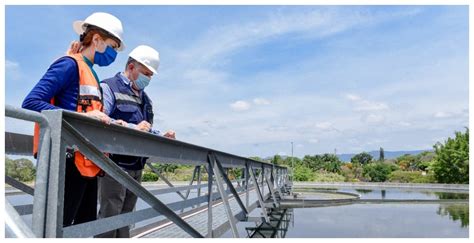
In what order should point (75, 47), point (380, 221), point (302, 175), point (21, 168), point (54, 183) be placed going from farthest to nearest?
point (302, 175) < point (380, 221) < point (75, 47) < point (21, 168) < point (54, 183)

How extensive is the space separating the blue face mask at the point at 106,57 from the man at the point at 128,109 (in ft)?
1.25

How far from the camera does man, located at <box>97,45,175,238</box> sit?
8.24 ft

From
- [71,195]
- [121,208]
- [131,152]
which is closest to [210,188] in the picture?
[121,208]

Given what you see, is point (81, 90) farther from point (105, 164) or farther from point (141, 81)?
point (141, 81)

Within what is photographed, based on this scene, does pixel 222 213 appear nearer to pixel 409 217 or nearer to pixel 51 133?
pixel 51 133

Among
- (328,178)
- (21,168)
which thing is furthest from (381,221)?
(328,178)

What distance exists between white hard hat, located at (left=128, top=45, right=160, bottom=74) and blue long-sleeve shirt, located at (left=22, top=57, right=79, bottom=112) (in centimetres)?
84

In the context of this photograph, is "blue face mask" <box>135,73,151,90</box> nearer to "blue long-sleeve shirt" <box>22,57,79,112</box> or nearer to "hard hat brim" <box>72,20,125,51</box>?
"hard hat brim" <box>72,20,125,51</box>

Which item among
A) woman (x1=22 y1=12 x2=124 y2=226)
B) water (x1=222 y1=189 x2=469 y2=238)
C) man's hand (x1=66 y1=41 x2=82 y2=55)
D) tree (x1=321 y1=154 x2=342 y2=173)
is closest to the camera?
woman (x1=22 y1=12 x2=124 y2=226)

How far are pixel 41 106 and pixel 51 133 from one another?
1.10 ft

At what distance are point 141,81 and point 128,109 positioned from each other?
23 centimetres

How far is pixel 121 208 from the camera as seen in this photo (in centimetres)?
259

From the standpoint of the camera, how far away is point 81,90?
2.06 metres

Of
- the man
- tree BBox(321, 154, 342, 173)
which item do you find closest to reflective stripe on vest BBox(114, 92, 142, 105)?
the man
